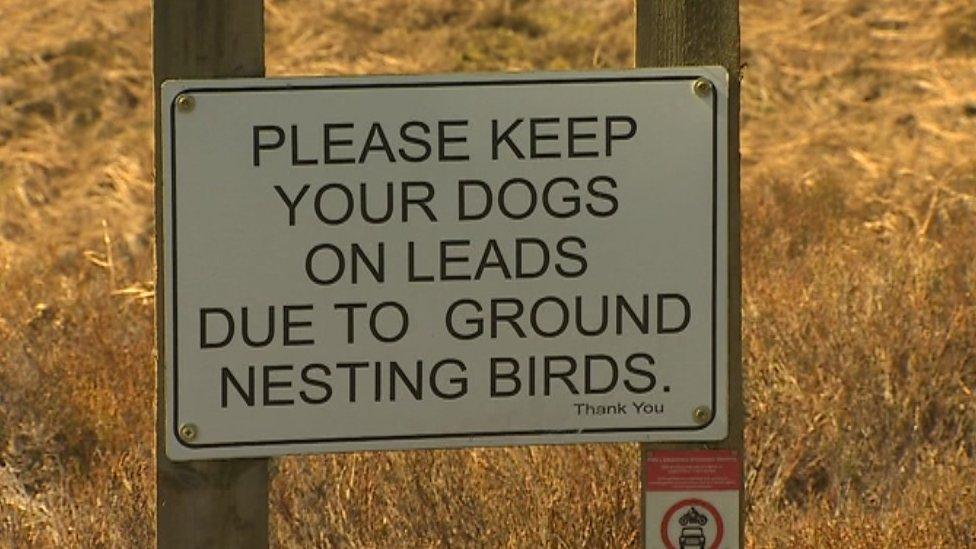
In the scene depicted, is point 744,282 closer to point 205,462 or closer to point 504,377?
point 504,377

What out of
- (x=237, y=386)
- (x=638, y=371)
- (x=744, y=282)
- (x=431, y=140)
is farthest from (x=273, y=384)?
(x=744, y=282)

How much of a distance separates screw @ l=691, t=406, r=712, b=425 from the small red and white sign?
7cm

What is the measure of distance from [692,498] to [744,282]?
3536 millimetres

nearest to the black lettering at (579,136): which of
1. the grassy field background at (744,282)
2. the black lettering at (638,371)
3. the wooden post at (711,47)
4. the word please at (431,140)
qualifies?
the word please at (431,140)

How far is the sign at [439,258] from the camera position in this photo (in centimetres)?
243

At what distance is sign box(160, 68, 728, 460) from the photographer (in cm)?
243

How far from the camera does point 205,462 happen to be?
2477mm

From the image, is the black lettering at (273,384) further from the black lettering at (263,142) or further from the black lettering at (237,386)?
the black lettering at (263,142)

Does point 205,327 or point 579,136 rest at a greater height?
point 579,136

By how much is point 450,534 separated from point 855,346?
1.73 metres

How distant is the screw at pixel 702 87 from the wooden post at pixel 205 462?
64 centimetres

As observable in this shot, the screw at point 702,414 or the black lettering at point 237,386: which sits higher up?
the black lettering at point 237,386

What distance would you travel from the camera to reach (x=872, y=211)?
742 cm

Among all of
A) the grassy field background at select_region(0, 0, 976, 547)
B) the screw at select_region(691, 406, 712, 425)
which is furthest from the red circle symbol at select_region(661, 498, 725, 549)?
the grassy field background at select_region(0, 0, 976, 547)
